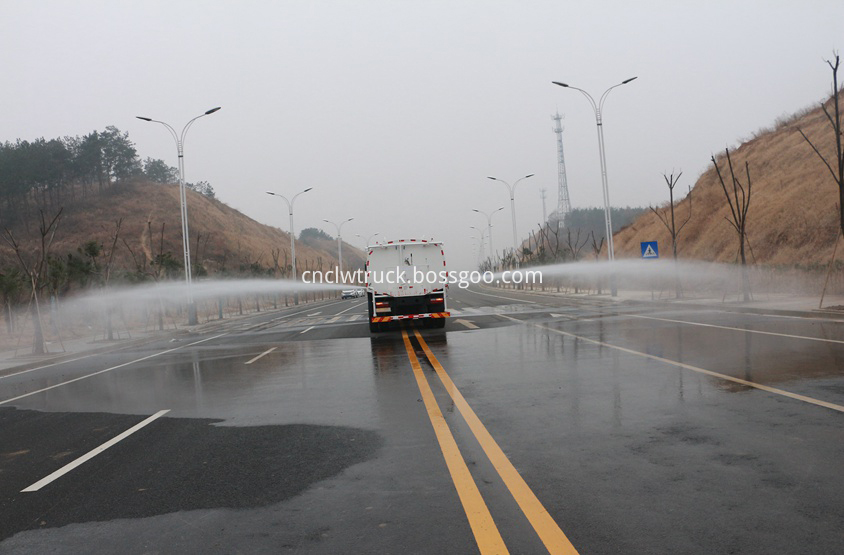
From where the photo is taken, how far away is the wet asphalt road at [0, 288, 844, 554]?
416cm

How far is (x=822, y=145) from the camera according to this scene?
4203cm

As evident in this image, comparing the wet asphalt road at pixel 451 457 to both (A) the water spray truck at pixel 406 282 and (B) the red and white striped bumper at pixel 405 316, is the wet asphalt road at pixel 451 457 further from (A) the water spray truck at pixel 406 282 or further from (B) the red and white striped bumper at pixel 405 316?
(A) the water spray truck at pixel 406 282

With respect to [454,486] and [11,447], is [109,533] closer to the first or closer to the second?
[454,486]

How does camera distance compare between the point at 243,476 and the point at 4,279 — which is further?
the point at 4,279

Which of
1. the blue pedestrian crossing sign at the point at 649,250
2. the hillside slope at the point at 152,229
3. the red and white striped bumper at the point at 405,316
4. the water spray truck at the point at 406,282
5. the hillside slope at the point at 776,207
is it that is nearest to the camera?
the red and white striped bumper at the point at 405,316

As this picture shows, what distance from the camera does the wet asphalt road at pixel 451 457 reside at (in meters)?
4.16

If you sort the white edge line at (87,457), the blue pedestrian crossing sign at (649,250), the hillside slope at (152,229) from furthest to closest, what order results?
the hillside slope at (152,229), the blue pedestrian crossing sign at (649,250), the white edge line at (87,457)

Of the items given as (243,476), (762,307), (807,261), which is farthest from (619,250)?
(243,476)

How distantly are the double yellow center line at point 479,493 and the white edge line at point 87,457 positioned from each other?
11.0 feet

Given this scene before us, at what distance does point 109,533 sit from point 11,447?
3.76 metres

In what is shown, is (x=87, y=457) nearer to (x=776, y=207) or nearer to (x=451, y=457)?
(x=451, y=457)

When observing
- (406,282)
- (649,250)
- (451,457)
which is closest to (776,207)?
(649,250)

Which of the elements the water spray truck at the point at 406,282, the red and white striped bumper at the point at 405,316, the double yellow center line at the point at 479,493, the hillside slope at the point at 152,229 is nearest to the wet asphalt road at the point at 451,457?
the double yellow center line at the point at 479,493

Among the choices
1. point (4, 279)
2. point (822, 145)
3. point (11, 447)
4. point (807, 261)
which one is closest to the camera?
point (11, 447)
